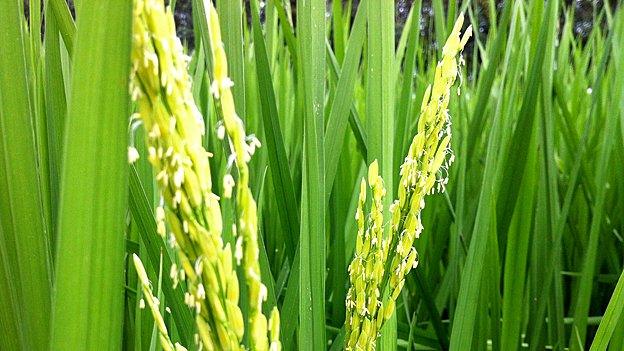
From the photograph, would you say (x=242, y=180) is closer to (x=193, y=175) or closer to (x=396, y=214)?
(x=193, y=175)

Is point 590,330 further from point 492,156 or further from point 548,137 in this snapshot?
point 492,156

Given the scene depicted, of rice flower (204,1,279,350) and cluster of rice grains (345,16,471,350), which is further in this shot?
cluster of rice grains (345,16,471,350)

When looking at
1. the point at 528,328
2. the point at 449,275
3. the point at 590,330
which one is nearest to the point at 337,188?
the point at 449,275

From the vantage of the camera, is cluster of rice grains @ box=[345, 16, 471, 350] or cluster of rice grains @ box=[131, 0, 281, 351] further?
cluster of rice grains @ box=[345, 16, 471, 350]

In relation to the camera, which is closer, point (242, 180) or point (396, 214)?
point (242, 180)

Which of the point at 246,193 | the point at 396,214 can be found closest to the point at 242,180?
the point at 246,193

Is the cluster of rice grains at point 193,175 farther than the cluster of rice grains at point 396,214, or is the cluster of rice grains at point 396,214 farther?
the cluster of rice grains at point 396,214

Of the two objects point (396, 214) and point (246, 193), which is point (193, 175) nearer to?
point (246, 193)
